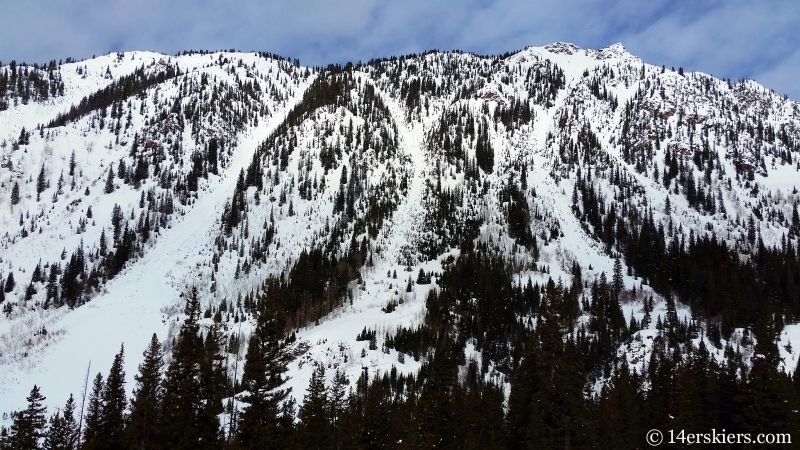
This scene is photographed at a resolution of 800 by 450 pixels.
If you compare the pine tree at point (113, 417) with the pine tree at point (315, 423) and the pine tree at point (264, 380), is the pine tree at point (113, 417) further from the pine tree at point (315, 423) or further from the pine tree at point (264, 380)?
the pine tree at point (264, 380)

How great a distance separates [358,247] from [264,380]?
12034cm

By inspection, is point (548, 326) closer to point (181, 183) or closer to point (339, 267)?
point (339, 267)

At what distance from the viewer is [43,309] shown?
11550cm

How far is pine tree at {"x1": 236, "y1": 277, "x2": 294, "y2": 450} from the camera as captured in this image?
31.0 m

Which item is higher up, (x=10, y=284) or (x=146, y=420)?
(x=10, y=284)

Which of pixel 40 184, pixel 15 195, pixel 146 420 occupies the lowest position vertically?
pixel 146 420

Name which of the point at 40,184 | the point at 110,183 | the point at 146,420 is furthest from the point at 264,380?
the point at 40,184

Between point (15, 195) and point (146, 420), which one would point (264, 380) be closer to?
point (146, 420)

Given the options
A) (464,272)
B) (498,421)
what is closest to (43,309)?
(464,272)

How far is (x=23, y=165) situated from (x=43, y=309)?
6961 cm

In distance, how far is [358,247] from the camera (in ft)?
497

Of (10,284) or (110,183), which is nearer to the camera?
(10,284)

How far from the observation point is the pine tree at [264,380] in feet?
102

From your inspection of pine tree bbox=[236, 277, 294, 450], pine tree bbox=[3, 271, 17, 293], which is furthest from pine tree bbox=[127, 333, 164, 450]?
pine tree bbox=[3, 271, 17, 293]
